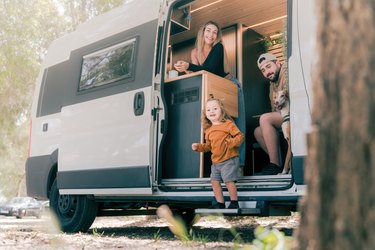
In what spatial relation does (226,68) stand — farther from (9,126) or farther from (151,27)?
(9,126)

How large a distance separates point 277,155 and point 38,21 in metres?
12.7

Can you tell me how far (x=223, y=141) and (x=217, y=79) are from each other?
78 centimetres

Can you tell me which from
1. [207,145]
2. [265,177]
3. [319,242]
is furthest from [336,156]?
[207,145]

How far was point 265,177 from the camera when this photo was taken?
12.5 ft

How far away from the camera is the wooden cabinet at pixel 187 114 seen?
4535 mm

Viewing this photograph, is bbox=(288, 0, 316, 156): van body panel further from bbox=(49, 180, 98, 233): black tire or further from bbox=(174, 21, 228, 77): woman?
bbox=(49, 180, 98, 233): black tire

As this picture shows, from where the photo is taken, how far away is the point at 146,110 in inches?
180

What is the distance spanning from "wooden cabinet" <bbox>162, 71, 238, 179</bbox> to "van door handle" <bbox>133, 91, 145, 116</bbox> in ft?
0.85

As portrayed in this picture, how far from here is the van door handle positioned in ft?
15.1

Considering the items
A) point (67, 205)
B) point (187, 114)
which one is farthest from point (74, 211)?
point (187, 114)

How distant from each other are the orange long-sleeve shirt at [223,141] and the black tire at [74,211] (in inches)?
71.5

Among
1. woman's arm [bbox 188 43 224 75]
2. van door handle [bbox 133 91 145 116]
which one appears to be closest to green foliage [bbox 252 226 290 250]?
van door handle [bbox 133 91 145 116]

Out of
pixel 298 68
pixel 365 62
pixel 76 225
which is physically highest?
pixel 298 68

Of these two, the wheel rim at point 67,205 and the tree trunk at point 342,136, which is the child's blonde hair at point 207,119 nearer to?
the wheel rim at point 67,205
